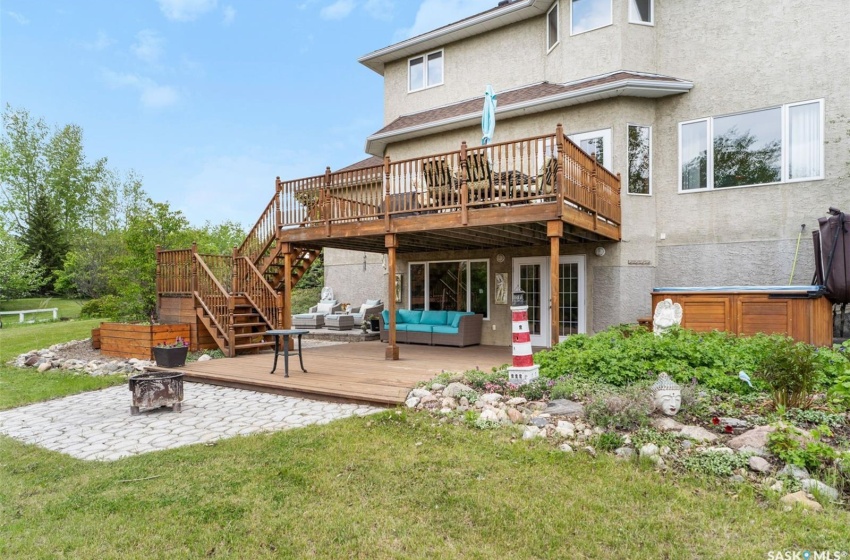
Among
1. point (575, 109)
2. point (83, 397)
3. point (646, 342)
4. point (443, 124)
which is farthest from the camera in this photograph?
point (443, 124)

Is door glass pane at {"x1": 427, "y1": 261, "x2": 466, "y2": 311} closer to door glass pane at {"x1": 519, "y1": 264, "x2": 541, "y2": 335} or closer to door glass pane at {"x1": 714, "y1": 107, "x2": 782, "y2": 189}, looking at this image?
door glass pane at {"x1": 519, "y1": 264, "x2": 541, "y2": 335}

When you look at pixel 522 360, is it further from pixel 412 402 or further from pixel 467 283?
pixel 467 283

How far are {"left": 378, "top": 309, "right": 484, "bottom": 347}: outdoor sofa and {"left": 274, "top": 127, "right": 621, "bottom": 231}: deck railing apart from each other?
3373 millimetres

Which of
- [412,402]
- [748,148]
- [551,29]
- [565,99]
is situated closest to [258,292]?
[412,402]

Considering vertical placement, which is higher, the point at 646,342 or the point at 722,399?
the point at 646,342

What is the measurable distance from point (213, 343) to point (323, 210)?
405cm

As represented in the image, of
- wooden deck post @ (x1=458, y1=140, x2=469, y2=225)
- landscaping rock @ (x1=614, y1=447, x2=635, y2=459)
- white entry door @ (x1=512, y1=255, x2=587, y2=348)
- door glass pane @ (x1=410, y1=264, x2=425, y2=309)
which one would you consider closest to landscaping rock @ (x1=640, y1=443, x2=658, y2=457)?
landscaping rock @ (x1=614, y1=447, x2=635, y2=459)

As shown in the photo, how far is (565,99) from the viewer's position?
9.73 metres

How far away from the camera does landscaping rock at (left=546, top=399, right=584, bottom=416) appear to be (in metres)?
4.91

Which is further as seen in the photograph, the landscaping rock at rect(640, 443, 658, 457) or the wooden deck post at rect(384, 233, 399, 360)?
the wooden deck post at rect(384, 233, 399, 360)

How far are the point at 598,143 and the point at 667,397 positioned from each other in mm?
6660

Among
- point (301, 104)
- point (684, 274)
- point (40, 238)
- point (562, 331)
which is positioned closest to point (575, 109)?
point (684, 274)

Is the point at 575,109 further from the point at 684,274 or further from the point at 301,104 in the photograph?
the point at 301,104

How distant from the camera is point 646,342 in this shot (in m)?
6.32
